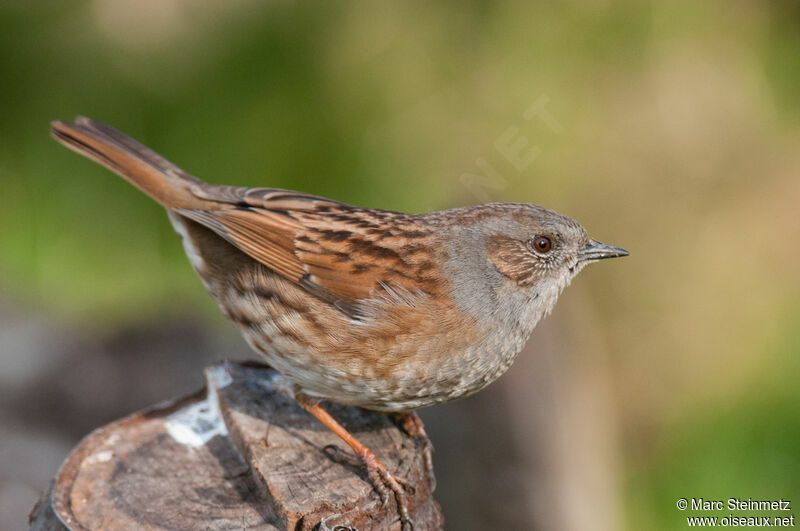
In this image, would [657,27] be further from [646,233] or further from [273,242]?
[273,242]

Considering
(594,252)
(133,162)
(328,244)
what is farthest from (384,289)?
(133,162)

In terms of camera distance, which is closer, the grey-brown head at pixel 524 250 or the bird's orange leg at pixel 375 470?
the bird's orange leg at pixel 375 470

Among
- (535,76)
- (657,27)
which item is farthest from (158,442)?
(657,27)

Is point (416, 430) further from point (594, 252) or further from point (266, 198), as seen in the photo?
point (266, 198)

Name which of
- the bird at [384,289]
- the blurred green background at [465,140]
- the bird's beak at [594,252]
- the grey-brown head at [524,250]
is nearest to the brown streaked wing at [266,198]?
the bird at [384,289]

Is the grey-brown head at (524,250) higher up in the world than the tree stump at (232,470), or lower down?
higher up

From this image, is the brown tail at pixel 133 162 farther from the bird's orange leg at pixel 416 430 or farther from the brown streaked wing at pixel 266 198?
the bird's orange leg at pixel 416 430

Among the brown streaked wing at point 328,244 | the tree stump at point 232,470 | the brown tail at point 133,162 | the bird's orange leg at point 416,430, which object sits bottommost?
the bird's orange leg at point 416,430
